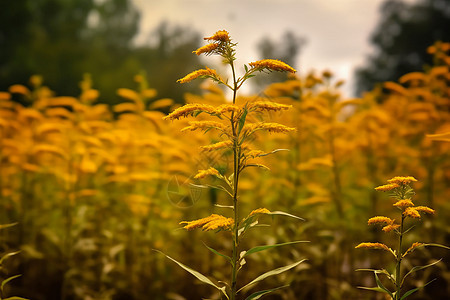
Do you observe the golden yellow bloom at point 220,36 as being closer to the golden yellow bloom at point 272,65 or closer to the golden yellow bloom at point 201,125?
the golden yellow bloom at point 272,65

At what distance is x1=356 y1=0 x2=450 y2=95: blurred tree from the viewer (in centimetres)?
1048

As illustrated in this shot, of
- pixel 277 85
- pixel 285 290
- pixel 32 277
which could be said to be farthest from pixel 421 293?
pixel 32 277

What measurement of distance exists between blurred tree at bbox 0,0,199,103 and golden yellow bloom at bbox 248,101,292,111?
9863 mm

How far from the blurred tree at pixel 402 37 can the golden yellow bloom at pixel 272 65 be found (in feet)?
31.7

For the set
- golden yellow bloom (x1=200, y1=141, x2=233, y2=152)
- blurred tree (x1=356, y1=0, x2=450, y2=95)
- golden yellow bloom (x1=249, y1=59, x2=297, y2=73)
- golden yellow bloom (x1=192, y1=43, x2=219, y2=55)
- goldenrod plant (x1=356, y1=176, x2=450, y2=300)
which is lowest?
goldenrod plant (x1=356, y1=176, x2=450, y2=300)

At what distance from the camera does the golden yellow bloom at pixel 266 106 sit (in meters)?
1.13

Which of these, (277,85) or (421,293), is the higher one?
(277,85)

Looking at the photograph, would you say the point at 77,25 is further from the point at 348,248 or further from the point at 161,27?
the point at 348,248

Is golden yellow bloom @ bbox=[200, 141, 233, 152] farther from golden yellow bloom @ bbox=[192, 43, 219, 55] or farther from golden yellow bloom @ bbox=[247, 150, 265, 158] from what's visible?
golden yellow bloom @ bbox=[192, 43, 219, 55]

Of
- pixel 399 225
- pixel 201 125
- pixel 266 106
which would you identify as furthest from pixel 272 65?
pixel 399 225

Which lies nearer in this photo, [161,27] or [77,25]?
[77,25]

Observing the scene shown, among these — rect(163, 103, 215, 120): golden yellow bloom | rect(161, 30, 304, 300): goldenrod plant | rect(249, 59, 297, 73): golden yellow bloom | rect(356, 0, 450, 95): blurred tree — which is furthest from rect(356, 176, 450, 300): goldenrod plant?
rect(356, 0, 450, 95): blurred tree

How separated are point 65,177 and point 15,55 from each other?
10425 mm

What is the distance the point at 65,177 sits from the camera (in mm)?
2936
